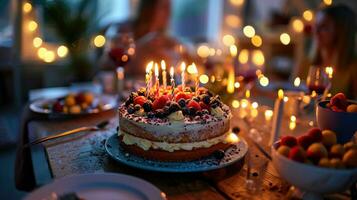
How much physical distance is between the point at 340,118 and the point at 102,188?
726 mm

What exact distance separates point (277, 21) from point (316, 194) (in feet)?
15.1

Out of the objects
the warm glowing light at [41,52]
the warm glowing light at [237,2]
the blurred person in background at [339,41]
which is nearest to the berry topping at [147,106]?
the blurred person in background at [339,41]

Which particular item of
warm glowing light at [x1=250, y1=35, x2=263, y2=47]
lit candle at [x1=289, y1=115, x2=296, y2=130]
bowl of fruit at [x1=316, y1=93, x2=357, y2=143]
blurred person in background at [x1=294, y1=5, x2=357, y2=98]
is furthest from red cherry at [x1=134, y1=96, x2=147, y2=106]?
warm glowing light at [x1=250, y1=35, x2=263, y2=47]

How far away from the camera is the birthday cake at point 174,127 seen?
3.52 feet

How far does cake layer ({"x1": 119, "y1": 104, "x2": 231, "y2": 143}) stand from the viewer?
107 cm

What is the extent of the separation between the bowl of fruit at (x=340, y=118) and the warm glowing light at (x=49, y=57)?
12.3 ft

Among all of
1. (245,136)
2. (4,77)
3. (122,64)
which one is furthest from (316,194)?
(4,77)

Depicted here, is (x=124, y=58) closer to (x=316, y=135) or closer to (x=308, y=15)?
(x=316, y=135)

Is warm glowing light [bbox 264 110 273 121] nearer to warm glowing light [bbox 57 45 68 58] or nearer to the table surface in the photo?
the table surface

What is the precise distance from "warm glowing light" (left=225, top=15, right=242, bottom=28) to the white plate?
5075 mm

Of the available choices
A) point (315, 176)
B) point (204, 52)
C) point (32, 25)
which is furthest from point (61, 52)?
point (315, 176)

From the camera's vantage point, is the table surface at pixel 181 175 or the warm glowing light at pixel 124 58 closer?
the table surface at pixel 181 175

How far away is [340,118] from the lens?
105 centimetres

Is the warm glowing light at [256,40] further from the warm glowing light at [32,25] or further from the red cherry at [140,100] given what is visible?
the red cherry at [140,100]
